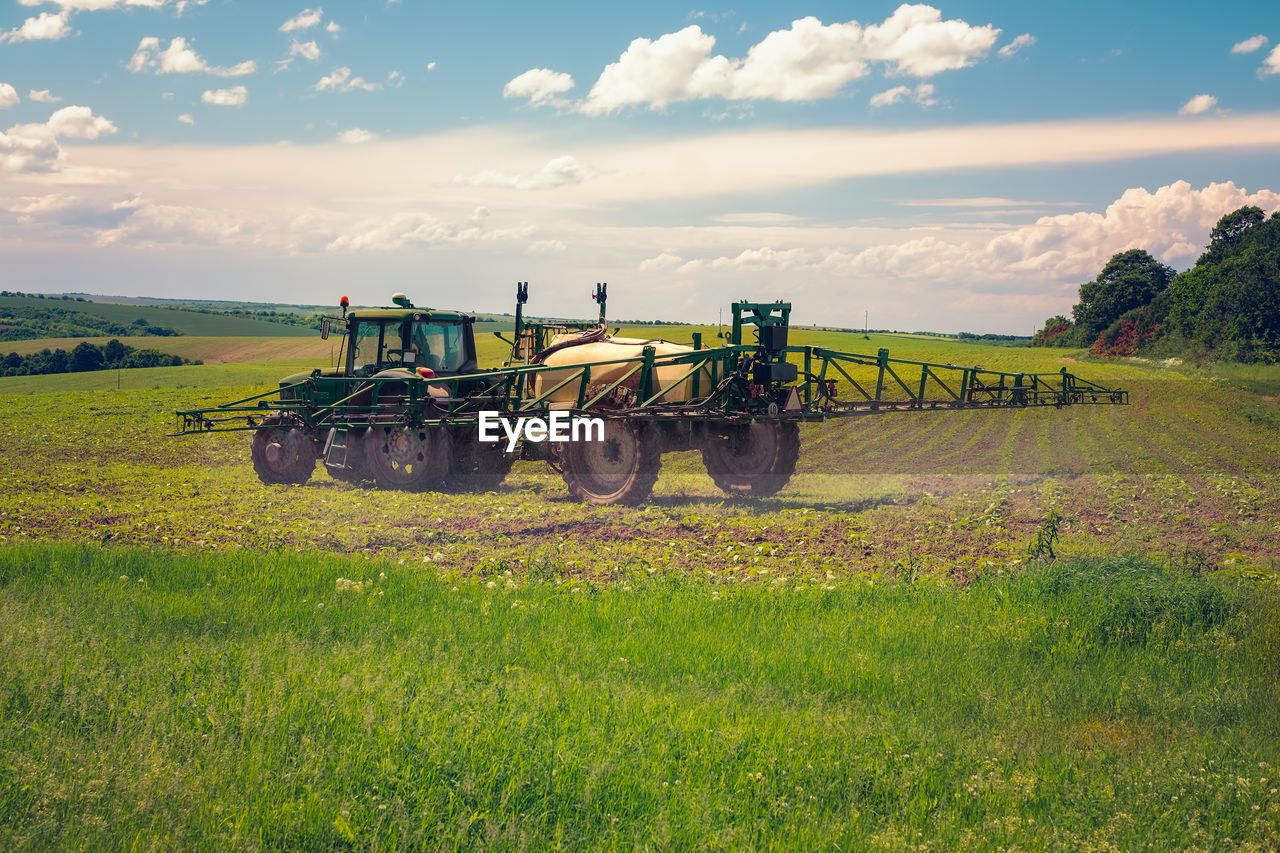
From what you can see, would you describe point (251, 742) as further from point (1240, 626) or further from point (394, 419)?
point (394, 419)

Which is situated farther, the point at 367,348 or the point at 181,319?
the point at 181,319

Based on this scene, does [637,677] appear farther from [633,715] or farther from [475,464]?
[475,464]

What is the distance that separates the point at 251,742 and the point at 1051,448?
22.1 metres

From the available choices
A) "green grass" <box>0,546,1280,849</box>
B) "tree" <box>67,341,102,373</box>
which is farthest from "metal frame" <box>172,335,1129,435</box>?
"tree" <box>67,341,102,373</box>

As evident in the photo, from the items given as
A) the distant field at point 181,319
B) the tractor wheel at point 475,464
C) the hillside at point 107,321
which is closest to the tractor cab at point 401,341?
the tractor wheel at point 475,464

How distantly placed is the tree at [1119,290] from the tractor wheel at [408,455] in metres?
58.9

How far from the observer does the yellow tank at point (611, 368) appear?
15406mm

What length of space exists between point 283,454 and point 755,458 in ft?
30.5

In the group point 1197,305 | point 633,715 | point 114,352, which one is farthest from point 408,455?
point 114,352

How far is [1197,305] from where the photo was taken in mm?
51312

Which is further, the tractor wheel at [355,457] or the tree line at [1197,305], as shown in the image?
the tree line at [1197,305]

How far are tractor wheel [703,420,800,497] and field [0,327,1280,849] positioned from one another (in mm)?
2406

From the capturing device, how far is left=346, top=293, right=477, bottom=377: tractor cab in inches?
688

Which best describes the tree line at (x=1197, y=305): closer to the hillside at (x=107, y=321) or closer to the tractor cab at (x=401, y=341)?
the tractor cab at (x=401, y=341)
